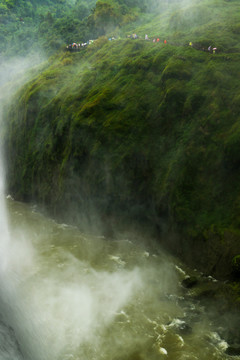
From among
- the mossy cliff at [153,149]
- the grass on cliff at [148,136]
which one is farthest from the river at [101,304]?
the grass on cliff at [148,136]

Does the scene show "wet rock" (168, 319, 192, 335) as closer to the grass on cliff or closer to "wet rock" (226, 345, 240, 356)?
"wet rock" (226, 345, 240, 356)

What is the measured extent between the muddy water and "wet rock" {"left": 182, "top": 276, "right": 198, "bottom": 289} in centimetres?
23

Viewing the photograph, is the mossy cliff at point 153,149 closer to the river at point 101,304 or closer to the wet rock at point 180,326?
the river at point 101,304

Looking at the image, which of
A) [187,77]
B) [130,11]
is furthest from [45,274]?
[130,11]

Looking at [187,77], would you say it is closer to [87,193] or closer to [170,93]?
[170,93]

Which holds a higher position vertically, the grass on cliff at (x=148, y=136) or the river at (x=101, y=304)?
the grass on cliff at (x=148, y=136)

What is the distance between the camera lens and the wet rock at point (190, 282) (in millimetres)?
16875

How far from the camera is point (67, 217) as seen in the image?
90.8 ft

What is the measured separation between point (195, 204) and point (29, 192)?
2026 cm

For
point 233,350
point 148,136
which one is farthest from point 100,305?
point 148,136

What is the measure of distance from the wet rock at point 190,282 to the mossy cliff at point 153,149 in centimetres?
110

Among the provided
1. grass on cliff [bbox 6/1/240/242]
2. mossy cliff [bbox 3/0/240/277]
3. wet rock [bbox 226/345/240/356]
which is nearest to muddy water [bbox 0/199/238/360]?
wet rock [bbox 226/345/240/356]

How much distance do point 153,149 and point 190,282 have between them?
31.4ft

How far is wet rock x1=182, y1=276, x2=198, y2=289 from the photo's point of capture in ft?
55.4
